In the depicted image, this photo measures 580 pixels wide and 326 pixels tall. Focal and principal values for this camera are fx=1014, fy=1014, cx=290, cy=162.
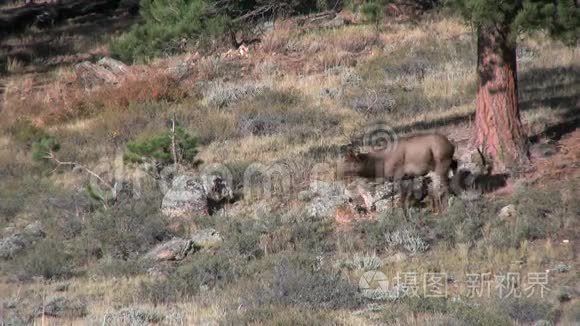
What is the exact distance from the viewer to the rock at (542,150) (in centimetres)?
1362

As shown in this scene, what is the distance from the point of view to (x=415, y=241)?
1159 cm

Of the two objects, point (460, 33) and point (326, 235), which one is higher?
point (460, 33)

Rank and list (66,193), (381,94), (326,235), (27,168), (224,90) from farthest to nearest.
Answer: (224,90), (381,94), (27,168), (66,193), (326,235)

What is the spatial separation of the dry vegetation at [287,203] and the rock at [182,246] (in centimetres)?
19

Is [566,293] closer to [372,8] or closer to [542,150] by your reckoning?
[542,150]

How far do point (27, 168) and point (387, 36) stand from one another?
10.6 m

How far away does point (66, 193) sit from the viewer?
15.5 meters

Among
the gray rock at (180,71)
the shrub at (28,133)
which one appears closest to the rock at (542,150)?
the shrub at (28,133)

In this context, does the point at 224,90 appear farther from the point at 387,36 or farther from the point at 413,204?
the point at 413,204

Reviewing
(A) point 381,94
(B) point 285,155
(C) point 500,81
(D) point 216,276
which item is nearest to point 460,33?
(A) point 381,94

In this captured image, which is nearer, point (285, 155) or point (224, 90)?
point (285, 155)

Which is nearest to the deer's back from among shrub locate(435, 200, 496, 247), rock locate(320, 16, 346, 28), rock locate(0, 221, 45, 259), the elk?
the elk

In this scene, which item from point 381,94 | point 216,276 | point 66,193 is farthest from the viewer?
point 381,94

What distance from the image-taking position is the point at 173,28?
566 inches
